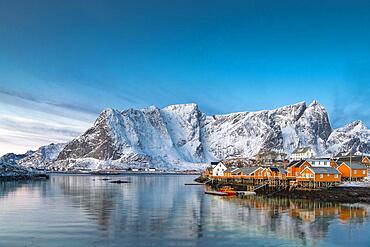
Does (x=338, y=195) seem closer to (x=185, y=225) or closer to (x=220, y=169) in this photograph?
(x=185, y=225)

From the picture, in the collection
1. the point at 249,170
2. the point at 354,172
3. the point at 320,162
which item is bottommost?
the point at 249,170

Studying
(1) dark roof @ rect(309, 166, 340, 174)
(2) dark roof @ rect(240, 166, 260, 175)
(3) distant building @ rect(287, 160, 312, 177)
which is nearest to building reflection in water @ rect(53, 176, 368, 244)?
(1) dark roof @ rect(309, 166, 340, 174)

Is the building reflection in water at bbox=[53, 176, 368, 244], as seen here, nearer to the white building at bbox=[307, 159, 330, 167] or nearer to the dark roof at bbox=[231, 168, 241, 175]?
the white building at bbox=[307, 159, 330, 167]

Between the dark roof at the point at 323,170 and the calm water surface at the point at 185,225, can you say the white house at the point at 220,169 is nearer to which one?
the dark roof at the point at 323,170

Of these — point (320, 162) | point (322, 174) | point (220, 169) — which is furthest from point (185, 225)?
point (220, 169)

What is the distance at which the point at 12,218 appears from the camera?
41094mm

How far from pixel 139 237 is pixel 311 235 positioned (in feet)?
42.9

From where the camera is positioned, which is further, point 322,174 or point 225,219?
point 322,174

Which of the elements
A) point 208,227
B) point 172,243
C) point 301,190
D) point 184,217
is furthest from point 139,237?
point 301,190

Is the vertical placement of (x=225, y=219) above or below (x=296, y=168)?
below

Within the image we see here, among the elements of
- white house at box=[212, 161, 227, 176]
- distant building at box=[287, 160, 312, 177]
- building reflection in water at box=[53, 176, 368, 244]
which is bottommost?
building reflection in water at box=[53, 176, 368, 244]

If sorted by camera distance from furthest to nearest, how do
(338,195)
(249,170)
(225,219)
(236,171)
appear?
(236,171) < (249,170) < (338,195) < (225,219)

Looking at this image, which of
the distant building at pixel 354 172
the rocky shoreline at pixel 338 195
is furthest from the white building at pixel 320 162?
the rocky shoreline at pixel 338 195

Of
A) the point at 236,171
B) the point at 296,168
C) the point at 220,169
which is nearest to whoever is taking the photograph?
the point at 296,168
